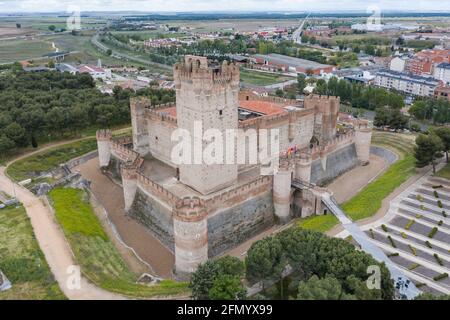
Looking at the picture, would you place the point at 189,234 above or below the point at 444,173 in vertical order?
above

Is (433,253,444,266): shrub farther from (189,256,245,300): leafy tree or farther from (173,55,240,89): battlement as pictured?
(173,55,240,89): battlement

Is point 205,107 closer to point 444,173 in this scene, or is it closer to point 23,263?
point 23,263

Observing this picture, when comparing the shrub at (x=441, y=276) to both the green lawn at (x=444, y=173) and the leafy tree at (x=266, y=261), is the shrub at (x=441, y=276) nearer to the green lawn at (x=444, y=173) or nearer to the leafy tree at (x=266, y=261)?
the leafy tree at (x=266, y=261)

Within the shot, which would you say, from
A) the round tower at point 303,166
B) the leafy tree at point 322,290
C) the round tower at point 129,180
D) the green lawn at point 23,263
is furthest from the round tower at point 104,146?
the leafy tree at point 322,290

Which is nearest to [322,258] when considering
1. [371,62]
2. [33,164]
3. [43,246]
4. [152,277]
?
[152,277]

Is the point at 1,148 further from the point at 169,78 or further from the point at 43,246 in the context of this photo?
the point at 169,78

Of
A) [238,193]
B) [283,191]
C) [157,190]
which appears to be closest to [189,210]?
[238,193]

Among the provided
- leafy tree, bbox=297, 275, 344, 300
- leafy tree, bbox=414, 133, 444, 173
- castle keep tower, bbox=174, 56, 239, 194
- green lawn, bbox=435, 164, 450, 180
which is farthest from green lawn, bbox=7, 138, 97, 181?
green lawn, bbox=435, 164, 450, 180
